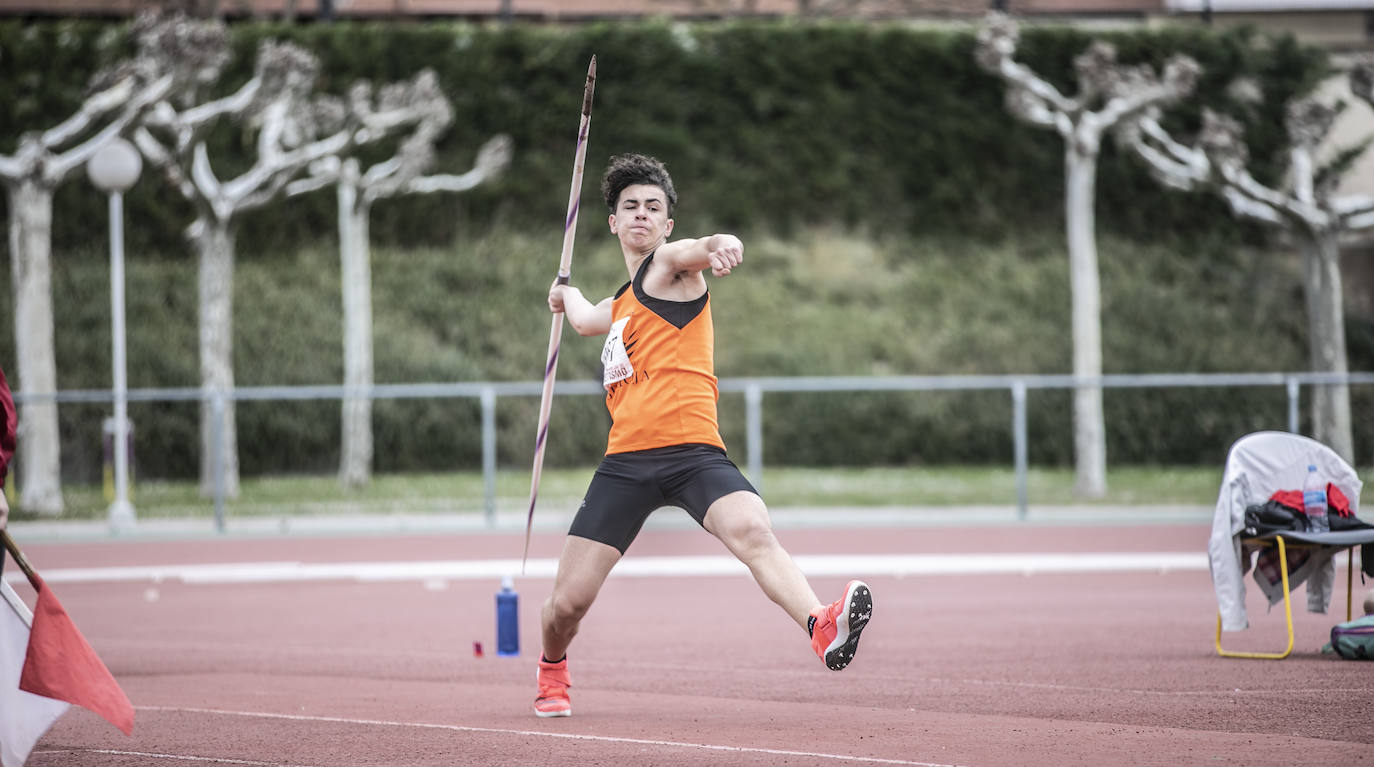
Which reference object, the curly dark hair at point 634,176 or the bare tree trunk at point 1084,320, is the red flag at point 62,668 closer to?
the curly dark hair at point 634,176

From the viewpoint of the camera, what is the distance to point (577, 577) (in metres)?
6.14

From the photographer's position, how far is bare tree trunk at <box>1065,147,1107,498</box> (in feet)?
65.4

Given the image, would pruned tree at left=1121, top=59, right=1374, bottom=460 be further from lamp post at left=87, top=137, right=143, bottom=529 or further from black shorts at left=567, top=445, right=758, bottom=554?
black shorts at left=567, top=445, right=758, bottom=554

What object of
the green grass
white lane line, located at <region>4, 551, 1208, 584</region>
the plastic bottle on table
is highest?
the plastic bottle on table

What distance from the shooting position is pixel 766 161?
93.9 feet

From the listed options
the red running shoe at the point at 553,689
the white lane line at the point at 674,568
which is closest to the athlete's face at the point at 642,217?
the red running shoe at the point at 553,689

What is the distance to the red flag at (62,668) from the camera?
4914mm

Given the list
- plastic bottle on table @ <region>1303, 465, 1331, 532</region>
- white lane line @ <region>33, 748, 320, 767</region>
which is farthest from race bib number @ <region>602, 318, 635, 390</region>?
plastic bottle on table @ <region>1303, 465, 1331, 532</region>

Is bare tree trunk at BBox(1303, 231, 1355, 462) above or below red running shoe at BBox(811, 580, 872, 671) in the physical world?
above

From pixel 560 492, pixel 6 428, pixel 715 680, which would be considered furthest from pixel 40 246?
pixel 6 428

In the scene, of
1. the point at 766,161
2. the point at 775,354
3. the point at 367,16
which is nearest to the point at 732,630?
the point at 775,354

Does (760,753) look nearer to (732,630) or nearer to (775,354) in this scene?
(732,630)

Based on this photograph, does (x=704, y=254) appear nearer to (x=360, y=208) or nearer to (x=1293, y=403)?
(x=1293, y=403)

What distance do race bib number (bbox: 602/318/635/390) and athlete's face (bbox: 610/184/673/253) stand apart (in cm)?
34
